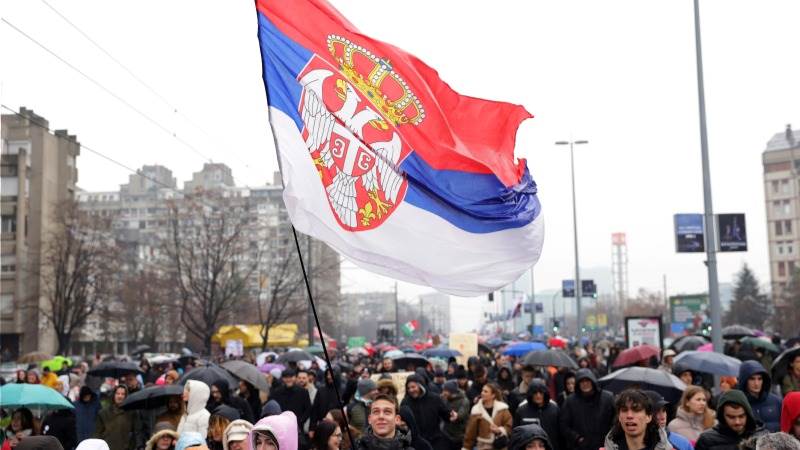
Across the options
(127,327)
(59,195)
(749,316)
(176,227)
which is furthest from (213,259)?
(749,316)

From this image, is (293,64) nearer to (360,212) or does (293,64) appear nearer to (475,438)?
(360,212)

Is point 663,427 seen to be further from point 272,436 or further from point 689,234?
point 689,234

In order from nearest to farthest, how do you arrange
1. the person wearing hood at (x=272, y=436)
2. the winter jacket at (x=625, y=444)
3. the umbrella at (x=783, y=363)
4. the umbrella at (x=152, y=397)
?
the person wearing hood at (x=272, y=436) < the winter jacket at (x=625, y=444) < the umbrella at (x=783, y=363) < the umbrella at (x=152, y=397)

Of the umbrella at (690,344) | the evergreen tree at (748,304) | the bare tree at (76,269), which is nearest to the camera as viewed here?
the umbrella at (690,344)

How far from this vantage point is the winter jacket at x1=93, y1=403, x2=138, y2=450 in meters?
11.5

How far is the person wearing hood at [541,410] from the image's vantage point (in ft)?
37.3

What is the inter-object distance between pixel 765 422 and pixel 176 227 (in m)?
37.6

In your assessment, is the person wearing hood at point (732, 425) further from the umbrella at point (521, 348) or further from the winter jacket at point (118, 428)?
the umbrella at point (521, 348)

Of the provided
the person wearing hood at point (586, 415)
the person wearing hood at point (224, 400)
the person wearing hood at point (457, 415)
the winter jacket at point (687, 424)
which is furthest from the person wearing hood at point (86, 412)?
the winter jacket at point (687, 424)

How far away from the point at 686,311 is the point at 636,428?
2948 inches

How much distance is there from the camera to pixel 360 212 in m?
6.91

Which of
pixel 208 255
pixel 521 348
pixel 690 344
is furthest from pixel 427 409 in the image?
pixel 208 255

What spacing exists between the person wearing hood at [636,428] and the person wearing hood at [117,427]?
6.64 m

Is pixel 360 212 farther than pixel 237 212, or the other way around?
pixel 237 212
